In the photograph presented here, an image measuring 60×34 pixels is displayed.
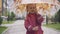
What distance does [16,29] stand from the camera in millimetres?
760

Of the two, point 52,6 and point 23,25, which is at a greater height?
point 52,6

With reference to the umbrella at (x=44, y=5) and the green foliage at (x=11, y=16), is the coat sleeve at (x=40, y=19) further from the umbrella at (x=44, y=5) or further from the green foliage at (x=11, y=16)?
the green foliage at (x=11, y=16)

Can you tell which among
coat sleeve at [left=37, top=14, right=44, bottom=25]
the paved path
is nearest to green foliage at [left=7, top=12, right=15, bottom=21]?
the paved path

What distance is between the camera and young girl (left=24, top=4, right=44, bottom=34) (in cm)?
75

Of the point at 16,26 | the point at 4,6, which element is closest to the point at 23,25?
the point at 16,26

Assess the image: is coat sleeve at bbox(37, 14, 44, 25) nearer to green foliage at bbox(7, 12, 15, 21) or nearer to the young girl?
the young girl

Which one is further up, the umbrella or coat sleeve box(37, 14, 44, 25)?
the umbrella

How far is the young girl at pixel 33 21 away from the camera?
29.7 inches

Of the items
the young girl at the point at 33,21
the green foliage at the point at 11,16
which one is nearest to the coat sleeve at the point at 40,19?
the young girl at the point at 33,21

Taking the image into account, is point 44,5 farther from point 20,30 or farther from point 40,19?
point 20,30

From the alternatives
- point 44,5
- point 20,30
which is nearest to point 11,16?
point 20,30

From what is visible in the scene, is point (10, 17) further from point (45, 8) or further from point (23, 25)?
point (45, 8)

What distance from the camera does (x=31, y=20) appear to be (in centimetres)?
76

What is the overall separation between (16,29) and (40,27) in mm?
135
